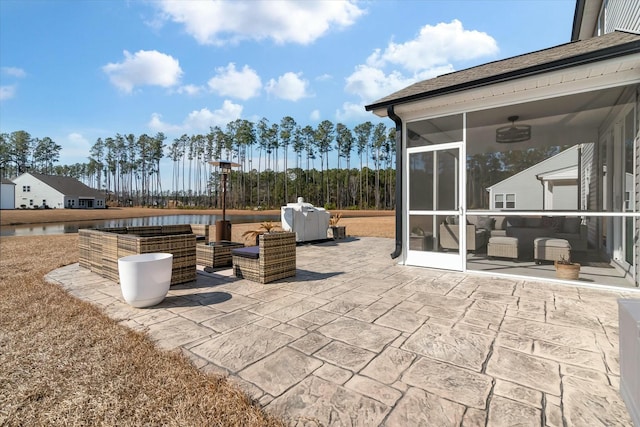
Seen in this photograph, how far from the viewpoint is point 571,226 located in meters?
5.98

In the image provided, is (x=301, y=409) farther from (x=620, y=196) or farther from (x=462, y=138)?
(x=620, y=196)

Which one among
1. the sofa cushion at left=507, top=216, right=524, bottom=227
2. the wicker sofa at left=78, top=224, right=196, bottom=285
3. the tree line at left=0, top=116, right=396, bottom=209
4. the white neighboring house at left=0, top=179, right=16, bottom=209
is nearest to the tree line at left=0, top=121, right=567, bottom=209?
the tree line at left=0, top=116, right=396, bottom=209

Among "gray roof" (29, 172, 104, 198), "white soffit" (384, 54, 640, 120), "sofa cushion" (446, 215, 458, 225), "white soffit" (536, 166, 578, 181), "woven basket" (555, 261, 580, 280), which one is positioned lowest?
"woven basket" (555, 261, 580, 280)

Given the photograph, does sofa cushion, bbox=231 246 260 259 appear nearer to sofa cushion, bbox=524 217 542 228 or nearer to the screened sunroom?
the screened sunroom

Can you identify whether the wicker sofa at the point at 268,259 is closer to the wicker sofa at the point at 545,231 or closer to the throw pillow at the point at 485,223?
the throw pillow at the point at 485,223

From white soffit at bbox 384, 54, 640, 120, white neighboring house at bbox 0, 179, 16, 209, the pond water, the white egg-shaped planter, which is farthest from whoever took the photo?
white neighboring house at bbox 0, 179, 16, 209

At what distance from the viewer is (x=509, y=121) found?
17.9 ft

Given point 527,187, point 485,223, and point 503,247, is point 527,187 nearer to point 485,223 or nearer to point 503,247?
point 485,223

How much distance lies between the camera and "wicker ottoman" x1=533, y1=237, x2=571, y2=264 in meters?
5.13

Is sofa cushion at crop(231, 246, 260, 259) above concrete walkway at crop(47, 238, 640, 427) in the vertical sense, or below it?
above

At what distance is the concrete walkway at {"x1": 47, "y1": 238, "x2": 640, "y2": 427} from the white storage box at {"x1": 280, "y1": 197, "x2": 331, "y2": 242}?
148 inches

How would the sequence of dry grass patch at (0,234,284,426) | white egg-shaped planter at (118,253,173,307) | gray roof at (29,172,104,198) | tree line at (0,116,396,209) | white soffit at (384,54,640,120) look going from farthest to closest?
1. tree line at (0,116,396,209)
2. gray roof at (29,172,104,198)
3. white soffit at (384,54,640,120)
4. white egg-shaped planter at (118,253,173,307)
5. dry grass patch at (0,234,284,426)

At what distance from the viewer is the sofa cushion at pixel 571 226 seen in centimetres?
586

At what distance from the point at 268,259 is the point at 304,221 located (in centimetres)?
408
